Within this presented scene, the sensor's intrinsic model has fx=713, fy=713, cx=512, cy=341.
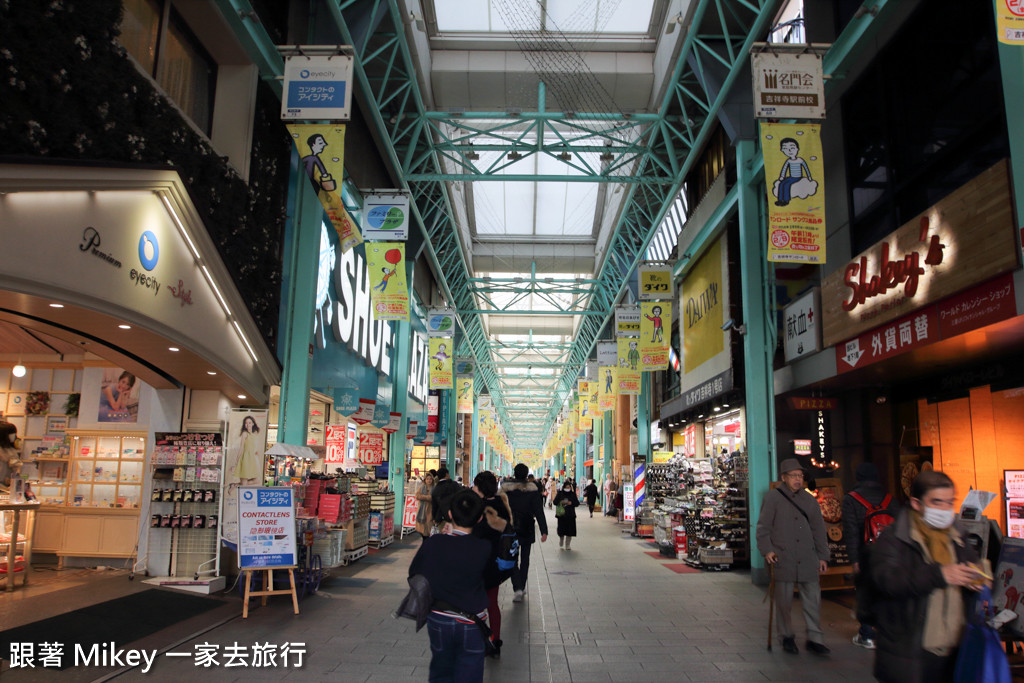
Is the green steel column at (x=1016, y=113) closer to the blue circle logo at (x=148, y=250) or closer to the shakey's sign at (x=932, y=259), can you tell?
the shakey's sign at (x=932, y=259)

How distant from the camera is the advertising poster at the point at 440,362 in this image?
891 inches

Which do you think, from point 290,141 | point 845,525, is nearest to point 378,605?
point 845,525

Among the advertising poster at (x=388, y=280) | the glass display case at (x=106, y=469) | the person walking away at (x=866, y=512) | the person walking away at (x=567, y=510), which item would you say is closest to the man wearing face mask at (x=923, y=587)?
the person walking away at (x=866, y=512)

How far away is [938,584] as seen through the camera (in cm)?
287

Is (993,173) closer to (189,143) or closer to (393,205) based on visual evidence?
(189,143)

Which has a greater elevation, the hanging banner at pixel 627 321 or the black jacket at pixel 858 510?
the hanging banner at pixel 627 321

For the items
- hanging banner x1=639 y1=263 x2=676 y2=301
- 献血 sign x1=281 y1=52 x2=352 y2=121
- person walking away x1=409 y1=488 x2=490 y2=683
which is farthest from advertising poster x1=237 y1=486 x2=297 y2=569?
hanging banner x1=639 y1=263 x2=676 y2=301

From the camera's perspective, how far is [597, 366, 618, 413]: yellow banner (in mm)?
24281

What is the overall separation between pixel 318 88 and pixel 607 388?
17.0 metres

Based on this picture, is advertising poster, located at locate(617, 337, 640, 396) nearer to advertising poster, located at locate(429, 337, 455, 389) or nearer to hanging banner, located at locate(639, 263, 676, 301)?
hanging banner, located at locate(639, 263, 676, 301)

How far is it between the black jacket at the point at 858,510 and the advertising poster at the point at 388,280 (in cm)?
953

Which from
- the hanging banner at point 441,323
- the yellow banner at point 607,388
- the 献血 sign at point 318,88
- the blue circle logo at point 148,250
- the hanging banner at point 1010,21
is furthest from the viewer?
the yellow banner at point 607,388

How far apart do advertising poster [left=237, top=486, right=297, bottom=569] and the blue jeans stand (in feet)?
14.8

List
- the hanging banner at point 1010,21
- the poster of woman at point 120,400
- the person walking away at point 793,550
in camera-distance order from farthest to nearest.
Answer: the poster of woman at point 120,400, the person walking away at point 793,550, the hanging banner at point 1010,21
